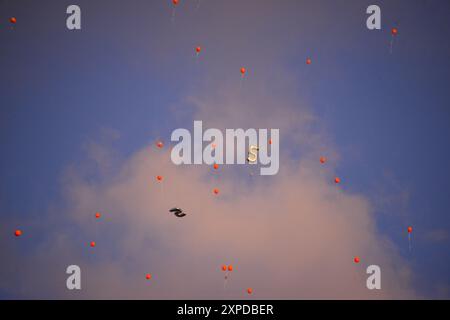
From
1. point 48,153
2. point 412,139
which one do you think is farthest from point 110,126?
point 412,139

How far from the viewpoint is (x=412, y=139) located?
3.57 m

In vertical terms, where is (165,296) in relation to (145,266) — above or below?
below

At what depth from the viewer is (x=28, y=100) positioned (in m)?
3.48

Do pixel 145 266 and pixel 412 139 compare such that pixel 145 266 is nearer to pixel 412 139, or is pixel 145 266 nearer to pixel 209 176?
pixel 209 176

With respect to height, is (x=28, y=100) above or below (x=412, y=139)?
above

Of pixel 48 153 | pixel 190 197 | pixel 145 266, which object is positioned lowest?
pixel 145 266

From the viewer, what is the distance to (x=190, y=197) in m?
3.47

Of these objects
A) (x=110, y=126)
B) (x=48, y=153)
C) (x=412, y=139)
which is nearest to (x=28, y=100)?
(x=48, y=153)

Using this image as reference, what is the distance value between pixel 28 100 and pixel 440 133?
320 cm
